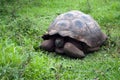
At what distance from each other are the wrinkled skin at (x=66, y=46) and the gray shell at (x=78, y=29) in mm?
133

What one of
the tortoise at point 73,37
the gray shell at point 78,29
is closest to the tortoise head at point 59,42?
the tortoise at point 73,37

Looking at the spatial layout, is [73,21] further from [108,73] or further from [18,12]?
[18,12]

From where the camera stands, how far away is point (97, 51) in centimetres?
696

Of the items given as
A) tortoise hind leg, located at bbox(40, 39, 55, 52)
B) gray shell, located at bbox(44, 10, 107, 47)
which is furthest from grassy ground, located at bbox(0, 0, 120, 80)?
gray shell, located at bbox(44, 10, 107, 47)

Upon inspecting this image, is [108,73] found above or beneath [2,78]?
beneath

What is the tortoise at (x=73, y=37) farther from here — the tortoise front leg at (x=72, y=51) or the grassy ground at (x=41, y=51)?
the grassy ground at (x=41, y=51)

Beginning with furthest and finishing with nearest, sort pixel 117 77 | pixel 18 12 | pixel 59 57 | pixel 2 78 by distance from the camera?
pixel 18 12 → pixel 59 57 → pixel 117 77 → pixel 2 78

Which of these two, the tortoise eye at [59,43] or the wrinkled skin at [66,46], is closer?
the wrinkled skin at [66,46]

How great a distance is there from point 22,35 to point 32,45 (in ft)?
1.81

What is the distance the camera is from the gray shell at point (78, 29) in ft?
22.0

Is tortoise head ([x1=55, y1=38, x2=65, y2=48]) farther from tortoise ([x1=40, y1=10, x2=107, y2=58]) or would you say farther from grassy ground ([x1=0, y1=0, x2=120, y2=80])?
grassy ground ([x1=0, y1=0, x2=120, y2=80])

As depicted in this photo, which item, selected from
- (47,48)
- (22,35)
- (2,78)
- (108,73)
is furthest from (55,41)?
(2,78)

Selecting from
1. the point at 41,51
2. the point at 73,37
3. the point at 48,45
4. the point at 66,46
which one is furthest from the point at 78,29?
the point at 41,51

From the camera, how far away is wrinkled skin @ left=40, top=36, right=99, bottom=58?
6582mm
